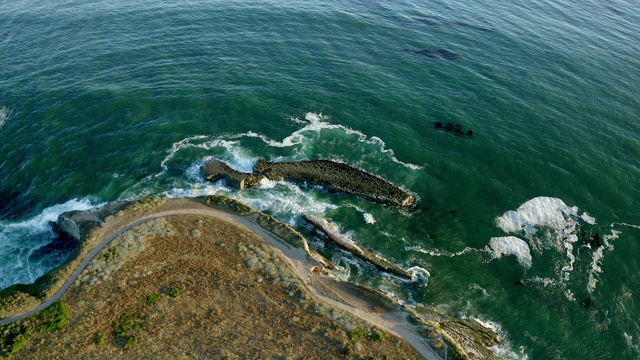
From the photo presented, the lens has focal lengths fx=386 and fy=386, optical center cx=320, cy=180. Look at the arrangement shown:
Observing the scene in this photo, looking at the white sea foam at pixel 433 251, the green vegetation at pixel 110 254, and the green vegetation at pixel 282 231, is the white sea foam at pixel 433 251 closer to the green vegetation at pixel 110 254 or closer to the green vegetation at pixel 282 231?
the green vegetation at pixel 282 231

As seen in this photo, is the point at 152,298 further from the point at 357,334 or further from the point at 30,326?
the point at 357,334

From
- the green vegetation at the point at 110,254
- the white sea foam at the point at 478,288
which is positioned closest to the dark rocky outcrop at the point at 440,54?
the white sea foam at the point at 478,288

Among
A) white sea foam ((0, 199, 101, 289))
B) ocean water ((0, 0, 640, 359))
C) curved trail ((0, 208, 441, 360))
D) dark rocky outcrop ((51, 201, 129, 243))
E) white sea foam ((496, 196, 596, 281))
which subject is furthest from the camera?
white sea foam ((496, 196, 596, 281))

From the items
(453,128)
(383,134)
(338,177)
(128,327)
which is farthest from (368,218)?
(128,327)

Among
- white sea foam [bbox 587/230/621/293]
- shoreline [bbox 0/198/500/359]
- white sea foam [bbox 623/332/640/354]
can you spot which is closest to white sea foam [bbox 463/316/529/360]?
shoreline [bbox 0/198/500/359]

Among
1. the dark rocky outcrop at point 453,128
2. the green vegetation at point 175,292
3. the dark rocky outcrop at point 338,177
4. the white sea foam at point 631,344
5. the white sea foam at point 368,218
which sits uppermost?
the dark rocky outcrop at point 453,128

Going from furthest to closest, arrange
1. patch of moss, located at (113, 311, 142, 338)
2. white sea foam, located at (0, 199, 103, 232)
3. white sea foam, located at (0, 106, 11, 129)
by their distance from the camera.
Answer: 1. white sea foam, located at (0, 106, 11, 129)
2. white sea foam, located at (0, 199, 103, 232)
3. patch of moss, located at (113, 311, 142, 338)

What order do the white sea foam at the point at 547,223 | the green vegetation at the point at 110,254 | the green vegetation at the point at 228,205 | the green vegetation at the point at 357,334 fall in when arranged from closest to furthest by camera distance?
1. the green vegetation at the point at 357,334
2. the green vegetation at the point at 110,254
3. the green vegetation at the point at 228,205
4. the white sea foam at the point at 547,223

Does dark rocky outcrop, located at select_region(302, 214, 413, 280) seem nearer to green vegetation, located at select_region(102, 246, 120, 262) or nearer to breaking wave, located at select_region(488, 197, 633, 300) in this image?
breaking wave, located at select_region(488, 197, 633, 300)
